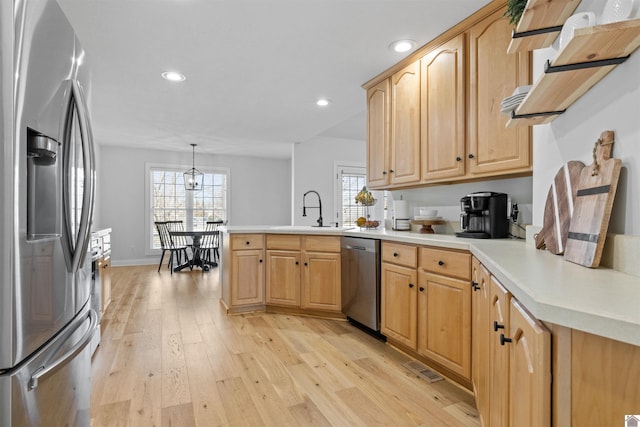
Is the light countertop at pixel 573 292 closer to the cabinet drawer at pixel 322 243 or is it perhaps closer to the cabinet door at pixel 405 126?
the cabinet door at pixel 405 126

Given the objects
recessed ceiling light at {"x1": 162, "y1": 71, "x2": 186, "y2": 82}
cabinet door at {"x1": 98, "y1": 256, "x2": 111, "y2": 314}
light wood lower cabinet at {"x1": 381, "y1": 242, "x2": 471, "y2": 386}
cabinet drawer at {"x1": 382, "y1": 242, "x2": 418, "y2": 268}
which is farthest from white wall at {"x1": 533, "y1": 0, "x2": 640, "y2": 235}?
cabinet door at {"x1": 98, "y1": 256, "x2": 111, "y2": 314}

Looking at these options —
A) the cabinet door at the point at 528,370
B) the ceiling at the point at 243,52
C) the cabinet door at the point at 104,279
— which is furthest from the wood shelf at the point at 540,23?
the cabinet door at the point at 104,279

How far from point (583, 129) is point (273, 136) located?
4778 mm

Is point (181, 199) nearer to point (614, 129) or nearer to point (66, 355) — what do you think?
point (66, 355)

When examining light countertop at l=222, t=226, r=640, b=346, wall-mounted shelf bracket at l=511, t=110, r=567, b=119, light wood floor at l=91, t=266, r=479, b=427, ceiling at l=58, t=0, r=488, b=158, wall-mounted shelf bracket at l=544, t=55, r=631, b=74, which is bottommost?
light wood floor at l=91, t=266, r=479, b=427

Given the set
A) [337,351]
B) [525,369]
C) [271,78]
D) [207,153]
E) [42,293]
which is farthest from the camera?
[207,153]

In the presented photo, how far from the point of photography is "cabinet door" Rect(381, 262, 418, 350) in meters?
2.30

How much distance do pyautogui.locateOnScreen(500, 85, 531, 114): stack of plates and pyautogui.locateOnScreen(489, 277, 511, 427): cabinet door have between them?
2.97 feet

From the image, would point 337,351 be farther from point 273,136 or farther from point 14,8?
point 273,136

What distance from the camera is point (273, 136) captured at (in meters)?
5.68

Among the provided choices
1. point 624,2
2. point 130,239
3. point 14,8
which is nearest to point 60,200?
point 14,8

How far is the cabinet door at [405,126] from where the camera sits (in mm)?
2752

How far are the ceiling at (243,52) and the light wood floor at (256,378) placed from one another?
2304 millimetres

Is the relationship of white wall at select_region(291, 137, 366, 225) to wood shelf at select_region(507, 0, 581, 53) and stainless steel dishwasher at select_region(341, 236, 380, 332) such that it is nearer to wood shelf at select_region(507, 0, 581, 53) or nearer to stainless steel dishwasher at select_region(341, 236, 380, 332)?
stainless steel dishwasher at select_region(341, 236, 380, 332)
